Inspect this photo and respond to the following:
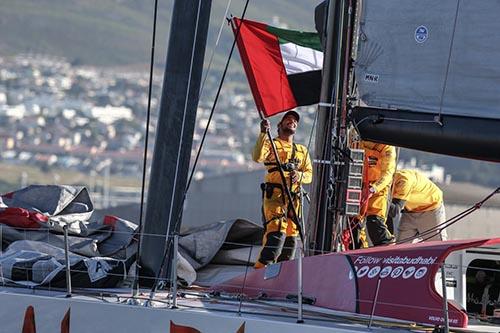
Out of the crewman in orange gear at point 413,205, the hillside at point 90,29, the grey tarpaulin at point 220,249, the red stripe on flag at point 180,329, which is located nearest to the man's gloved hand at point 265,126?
the grey tarpaulin at point 220,249

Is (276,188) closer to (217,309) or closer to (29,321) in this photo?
(217,309)

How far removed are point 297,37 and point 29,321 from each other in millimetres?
2879

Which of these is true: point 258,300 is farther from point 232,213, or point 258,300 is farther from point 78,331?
point 232,213

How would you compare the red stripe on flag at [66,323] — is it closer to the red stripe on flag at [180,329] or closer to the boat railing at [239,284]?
the boat railing at [239,284]

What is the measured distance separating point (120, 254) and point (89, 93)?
4517 inches

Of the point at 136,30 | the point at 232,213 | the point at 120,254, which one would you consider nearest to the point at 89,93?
the point at 136,30

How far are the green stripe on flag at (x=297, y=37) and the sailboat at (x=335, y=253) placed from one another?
776mm

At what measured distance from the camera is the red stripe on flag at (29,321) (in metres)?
7.88

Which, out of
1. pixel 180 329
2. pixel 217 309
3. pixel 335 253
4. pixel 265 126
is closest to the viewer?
pixel 180 329

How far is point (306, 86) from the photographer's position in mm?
9578

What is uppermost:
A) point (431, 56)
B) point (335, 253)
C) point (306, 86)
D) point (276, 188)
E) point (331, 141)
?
point (431, 56)

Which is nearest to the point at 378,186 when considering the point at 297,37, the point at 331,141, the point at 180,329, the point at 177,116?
the point at 331,141

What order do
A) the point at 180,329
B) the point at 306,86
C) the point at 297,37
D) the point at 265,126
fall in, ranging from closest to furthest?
1. the point at 180,329
2. the point at 265,126
3. the point at 306,86
4. the point at 297,37

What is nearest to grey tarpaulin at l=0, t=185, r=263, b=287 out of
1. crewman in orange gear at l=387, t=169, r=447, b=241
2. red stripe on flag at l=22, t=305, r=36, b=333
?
red stripe on flag at l=22, t=305, r=36, b=333
